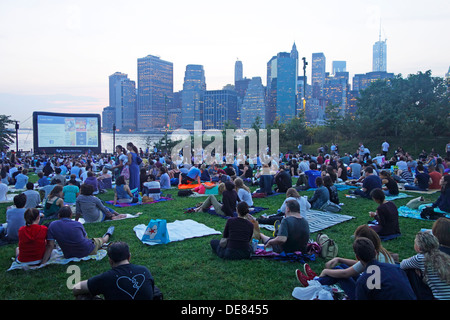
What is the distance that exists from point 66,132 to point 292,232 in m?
32.6

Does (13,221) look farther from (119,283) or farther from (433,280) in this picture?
(433,280)

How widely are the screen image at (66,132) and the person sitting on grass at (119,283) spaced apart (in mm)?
32473

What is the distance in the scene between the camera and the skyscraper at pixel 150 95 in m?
120

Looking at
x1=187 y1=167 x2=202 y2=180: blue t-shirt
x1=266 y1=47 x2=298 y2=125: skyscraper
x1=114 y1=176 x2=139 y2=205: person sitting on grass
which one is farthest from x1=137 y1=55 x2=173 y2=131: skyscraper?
x1=114 y1=176 x2=139 y2=205: person sitting on grass

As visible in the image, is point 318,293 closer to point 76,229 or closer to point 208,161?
point 76,229

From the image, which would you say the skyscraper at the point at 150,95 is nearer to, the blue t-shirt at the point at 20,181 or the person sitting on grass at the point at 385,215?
the blue t-shirt at the point at 20,181

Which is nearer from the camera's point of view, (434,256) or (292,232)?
(434,256)

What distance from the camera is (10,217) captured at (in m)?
6.04

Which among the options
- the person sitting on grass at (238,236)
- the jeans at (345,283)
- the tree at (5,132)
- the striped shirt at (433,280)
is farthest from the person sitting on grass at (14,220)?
the tree at (5,132)

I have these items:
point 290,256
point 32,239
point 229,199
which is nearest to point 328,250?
point 290,256

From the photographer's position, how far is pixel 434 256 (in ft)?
10.6

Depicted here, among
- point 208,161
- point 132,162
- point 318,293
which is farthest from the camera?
point 208,161

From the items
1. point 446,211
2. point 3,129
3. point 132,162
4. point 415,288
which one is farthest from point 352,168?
point 3,129

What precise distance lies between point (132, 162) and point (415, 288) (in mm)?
9592
